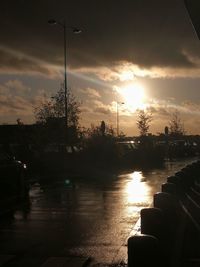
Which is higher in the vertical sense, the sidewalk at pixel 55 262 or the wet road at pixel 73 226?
the wet road at pixel 73 226

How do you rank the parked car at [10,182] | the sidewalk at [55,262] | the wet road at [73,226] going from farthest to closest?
the parked car at [10,182]
the wet road at [73,226]
the sidewalk at [55,262]

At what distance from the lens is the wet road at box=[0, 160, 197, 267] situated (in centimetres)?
962

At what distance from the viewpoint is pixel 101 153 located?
43625 millimetres

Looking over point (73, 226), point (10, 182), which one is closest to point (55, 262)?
point (73, 226)

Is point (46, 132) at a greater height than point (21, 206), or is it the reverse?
point (46, 132)

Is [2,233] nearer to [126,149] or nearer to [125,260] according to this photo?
[125,260]

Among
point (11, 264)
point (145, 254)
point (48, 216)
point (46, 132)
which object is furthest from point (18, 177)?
point (46, 132)

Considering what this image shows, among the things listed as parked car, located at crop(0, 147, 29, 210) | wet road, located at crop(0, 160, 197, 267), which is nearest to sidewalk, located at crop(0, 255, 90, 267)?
wet road, located at crop(0, 160, 197, 267)

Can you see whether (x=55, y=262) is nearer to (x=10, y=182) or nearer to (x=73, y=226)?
(x=73, y=226)

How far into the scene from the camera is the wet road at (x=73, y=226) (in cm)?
962

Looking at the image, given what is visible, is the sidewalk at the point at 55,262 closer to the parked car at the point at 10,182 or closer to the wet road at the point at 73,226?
the wet road at the point at 73,226

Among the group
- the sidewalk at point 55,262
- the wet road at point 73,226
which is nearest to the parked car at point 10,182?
the wet road at point 73,226

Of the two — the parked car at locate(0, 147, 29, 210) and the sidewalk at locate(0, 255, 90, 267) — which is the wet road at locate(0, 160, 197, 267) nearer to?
the sidewalk at locate(0, 255, 90, 267)

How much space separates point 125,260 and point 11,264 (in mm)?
1787
